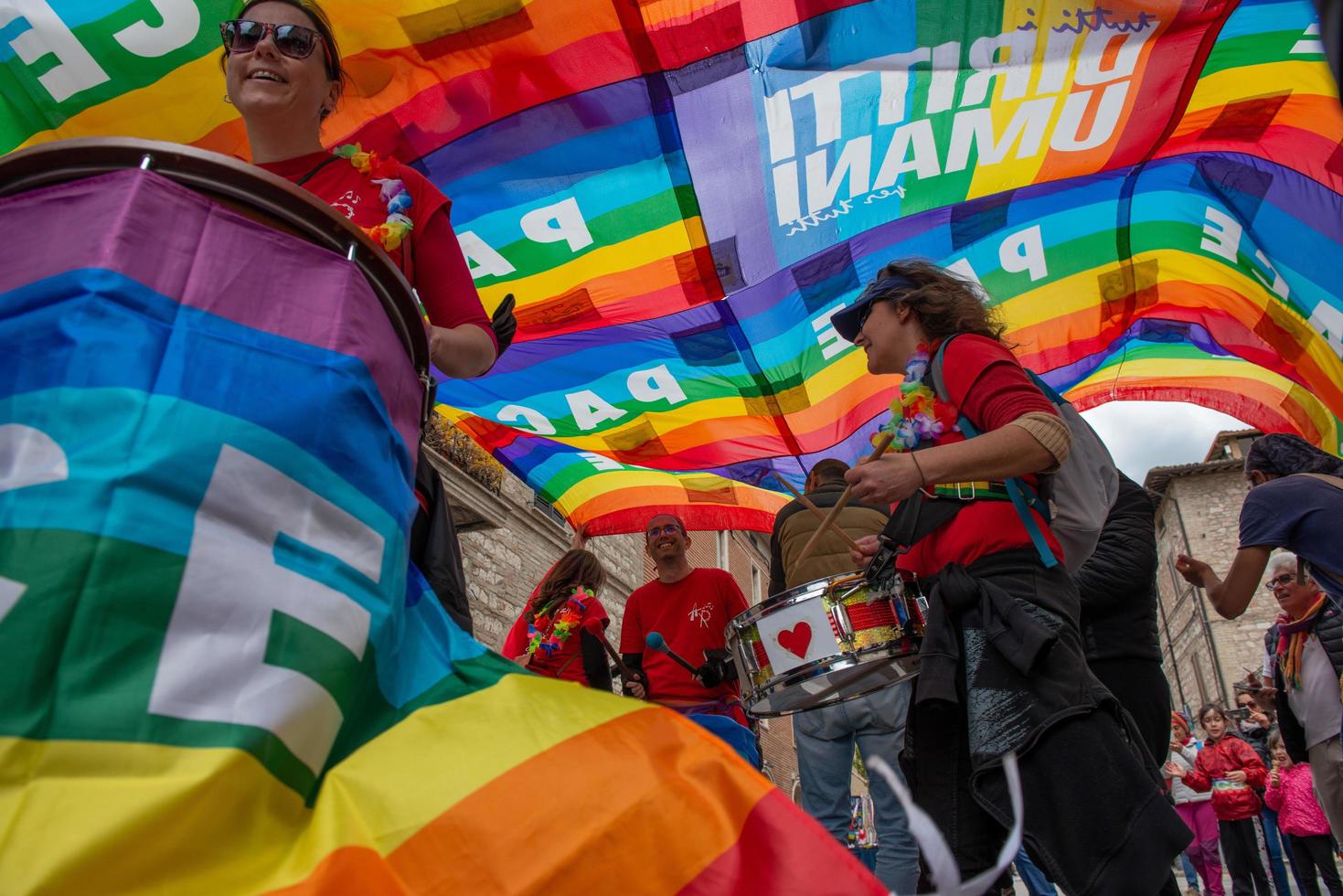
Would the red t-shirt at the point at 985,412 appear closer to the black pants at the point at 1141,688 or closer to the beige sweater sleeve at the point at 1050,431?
the beige sweater sleeve at the point at 1050,431

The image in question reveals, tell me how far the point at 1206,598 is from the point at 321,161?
34720 mm

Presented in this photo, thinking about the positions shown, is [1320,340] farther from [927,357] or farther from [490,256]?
[490,256]

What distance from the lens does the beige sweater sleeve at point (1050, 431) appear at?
2.06 meters

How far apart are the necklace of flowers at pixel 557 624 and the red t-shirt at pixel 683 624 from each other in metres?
0.28

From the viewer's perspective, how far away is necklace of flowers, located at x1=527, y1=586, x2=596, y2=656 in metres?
5.62

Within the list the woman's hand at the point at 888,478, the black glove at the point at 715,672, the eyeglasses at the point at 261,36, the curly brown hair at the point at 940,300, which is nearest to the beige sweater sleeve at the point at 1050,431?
the woman's hand at the point at 888,478

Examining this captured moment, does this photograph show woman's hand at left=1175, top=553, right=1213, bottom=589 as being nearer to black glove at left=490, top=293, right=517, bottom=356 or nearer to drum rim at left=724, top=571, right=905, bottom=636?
drum rim at left=724, top=571, right=905, bottom=636

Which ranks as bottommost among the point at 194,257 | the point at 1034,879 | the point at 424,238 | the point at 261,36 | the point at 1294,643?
the point at 1034,879

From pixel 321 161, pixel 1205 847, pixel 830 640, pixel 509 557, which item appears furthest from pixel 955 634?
pixel 509 557

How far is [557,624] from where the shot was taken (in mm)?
5703

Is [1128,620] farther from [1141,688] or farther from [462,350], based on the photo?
[462,350]

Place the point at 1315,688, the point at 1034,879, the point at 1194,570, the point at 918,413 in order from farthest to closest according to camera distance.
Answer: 1. the point at 1034,879
2. the point at 1315,688
3. the point at 1194,570
4. the point at 918,413

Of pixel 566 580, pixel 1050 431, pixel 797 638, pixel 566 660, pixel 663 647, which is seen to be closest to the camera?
pixel 1050 431

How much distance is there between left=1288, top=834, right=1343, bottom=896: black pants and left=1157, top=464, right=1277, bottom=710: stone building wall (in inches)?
1045
